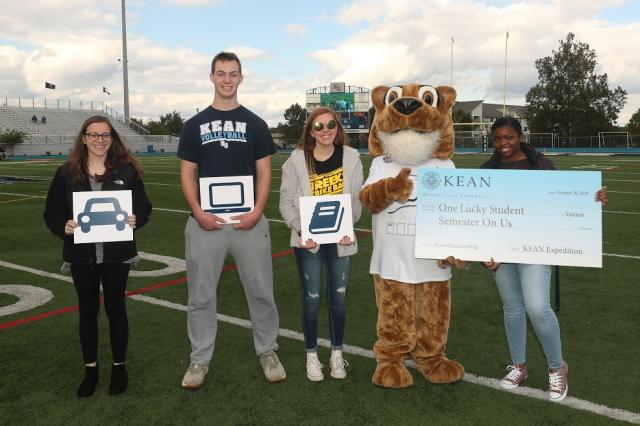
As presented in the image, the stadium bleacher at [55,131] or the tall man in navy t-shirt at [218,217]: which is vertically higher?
the stadium bleacher at [55,131]

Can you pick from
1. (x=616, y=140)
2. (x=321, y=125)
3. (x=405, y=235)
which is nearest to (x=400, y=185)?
(x=405, y=235)

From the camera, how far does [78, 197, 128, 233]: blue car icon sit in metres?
3.31

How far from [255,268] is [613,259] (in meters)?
5.20

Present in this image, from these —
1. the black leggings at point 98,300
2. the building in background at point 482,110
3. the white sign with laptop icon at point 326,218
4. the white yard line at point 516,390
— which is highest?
the building in background at point 482,110

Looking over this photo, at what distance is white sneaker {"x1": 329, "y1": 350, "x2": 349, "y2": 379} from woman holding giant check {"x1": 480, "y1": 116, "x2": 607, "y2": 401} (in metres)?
1.02

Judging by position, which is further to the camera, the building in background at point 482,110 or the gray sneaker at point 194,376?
the building in background at point 482,110

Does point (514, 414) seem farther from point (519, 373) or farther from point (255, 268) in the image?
point (255, 268)

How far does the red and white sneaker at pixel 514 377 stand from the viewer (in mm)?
3506

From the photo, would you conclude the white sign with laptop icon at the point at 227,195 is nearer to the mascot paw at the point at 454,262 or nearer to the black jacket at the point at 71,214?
the black jacket at the point at 71,214

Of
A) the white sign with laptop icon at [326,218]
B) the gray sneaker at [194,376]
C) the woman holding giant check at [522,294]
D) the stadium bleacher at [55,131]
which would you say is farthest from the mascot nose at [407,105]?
the stadium bleacher at [55,131]

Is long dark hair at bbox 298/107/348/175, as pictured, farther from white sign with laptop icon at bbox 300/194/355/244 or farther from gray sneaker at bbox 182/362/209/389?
gray sneaker at bbox 182/362/209/389

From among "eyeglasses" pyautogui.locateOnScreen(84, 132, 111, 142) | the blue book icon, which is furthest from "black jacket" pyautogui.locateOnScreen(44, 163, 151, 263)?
the blue book icon

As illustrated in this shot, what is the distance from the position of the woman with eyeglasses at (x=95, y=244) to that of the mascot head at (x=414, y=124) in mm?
1627

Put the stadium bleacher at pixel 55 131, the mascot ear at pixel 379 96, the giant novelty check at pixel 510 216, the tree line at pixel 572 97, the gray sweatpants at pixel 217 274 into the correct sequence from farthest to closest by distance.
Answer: the tree line at pixel 572 97, the stadium bleacher at pixel 55 131, the mascot ear at pixel 379 96, the gray sweatpants at pixel 217 274, the giant novelty check at pixel 510 216
